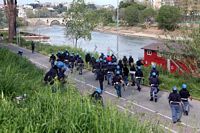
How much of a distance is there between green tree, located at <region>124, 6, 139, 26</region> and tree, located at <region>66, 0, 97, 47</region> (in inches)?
2336

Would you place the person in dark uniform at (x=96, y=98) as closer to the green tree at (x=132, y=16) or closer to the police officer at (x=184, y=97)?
the police officer at (x=184, y=97)

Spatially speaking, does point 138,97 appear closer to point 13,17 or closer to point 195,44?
point 195,44

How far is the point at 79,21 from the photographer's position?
4725 centimetres

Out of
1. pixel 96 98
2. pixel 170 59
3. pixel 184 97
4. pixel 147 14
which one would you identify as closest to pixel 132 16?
pixel 147 14

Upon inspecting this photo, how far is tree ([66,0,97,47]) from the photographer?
47281 mm

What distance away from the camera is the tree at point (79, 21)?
47.3m

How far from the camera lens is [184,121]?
1298 cm

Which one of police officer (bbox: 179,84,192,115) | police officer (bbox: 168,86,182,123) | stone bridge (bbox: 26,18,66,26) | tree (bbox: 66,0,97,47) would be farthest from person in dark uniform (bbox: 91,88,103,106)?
stone bridge (bbox: 26,18,66,26)

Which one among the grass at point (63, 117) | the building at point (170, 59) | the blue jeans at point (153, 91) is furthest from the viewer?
the building at point (170, 59)

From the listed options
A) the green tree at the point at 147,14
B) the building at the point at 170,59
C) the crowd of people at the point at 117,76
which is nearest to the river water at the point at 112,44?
the building at the point at 170,59

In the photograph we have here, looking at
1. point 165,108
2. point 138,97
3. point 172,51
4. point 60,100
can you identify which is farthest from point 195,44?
point 60,100

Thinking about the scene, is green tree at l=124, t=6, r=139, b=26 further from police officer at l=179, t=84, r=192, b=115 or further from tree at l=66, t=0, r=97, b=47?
police officer at l=179, t=84, r=192, b=115

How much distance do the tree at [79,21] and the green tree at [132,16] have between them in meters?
59.3

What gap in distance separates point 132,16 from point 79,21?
202 feet
